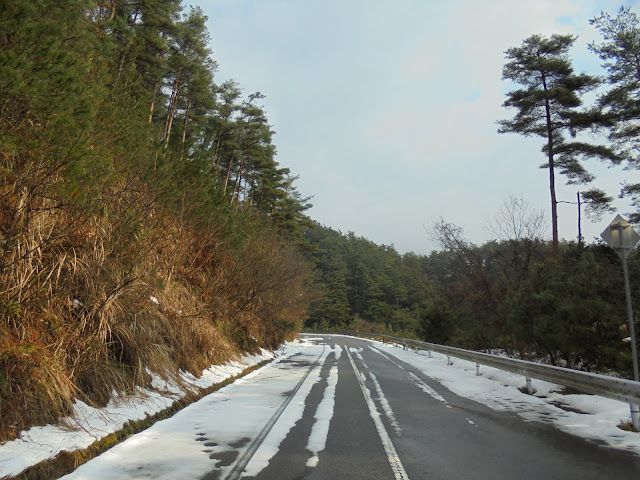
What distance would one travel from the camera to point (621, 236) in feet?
25.5

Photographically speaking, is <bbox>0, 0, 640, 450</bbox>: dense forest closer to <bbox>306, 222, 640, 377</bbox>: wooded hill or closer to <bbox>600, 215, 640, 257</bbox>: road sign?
<bbox>306, 222, 640, 377</bbox>: wooded hill

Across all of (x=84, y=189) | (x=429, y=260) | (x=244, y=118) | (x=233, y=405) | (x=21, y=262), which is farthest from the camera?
(x=429, y=260)

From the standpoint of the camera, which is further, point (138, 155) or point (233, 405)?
point (138, 155)

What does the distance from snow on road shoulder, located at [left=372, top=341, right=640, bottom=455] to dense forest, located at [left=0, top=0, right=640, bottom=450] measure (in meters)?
1.62

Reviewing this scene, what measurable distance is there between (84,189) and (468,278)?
2029 cm

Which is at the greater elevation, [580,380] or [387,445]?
[580,380]

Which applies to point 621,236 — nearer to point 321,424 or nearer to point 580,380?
point 580,380

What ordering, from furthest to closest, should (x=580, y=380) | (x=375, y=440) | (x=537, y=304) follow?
(x=537, y=304) → (x=580, y=380) → (x=375, y=440)

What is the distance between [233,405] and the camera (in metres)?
8.27

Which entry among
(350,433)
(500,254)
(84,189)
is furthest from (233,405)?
(500,254)

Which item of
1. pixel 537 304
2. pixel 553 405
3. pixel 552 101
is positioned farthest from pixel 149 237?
pixel 552 101

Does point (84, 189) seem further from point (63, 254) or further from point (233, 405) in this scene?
point (233, 405)

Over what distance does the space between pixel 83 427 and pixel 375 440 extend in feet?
12.4

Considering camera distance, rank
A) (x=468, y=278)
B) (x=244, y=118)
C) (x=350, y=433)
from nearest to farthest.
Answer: (x=350, y=433) → (x=468, y=278) → (x=244, y=118)
